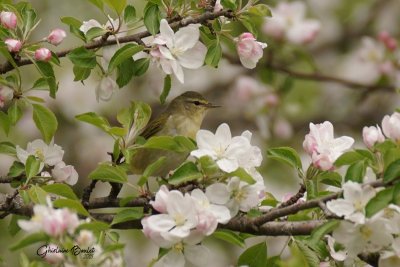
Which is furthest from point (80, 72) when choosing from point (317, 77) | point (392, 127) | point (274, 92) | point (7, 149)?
point (274, 92)

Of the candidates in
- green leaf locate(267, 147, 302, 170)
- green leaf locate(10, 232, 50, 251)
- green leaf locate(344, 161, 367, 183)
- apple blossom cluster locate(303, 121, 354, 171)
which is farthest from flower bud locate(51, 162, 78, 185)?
green leaf locate(344, 161, 367, 183)

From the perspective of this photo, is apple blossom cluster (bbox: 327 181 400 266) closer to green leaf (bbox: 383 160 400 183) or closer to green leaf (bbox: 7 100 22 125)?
green leaf (bbox: 383 160 400 183)

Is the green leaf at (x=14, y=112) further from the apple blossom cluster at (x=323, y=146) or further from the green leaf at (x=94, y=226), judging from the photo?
the apple blossom cluster at (x=323, y=146)

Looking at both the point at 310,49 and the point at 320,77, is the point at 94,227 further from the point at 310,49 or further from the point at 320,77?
the point at 310,49

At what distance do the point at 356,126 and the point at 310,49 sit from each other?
3.12 ft

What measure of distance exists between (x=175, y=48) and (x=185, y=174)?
1.64 feet

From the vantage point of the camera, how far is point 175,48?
321 cm

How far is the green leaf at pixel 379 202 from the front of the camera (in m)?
2.66

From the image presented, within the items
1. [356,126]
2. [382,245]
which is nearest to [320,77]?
[356,126]

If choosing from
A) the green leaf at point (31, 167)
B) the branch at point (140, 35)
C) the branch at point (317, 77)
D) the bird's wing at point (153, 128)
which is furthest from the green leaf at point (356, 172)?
the branch at point (317, 77)

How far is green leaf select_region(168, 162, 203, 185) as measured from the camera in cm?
295

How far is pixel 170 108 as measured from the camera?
5.15 metres

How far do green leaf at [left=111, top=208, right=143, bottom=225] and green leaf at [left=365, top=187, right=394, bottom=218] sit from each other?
76 centimetres

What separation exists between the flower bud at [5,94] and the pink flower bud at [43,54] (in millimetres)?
210
